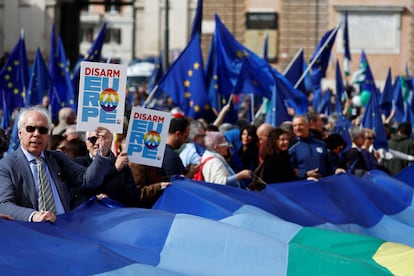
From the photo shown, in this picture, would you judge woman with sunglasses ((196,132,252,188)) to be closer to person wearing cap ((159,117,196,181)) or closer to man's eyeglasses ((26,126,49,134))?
person wearing cap ((159,117,196,181))

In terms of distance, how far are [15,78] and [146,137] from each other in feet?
39.6

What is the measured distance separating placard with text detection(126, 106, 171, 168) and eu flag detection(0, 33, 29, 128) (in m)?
11.2

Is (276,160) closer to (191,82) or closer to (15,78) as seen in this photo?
(191,82)

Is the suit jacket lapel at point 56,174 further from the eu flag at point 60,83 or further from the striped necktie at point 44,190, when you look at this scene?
the eu flag at point 60,83

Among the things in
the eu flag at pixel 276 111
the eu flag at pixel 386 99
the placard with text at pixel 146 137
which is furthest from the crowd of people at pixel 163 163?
the eu flag at pixel 386 99

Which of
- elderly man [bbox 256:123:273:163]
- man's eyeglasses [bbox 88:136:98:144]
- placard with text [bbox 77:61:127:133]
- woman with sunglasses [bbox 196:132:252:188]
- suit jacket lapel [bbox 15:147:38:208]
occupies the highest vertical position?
placard with text [bbox 77:61:127:133]

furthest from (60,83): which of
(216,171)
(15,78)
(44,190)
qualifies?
(44,190)

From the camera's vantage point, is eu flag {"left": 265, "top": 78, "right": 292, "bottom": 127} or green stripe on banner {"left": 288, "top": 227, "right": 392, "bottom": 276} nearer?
green stripe on banner {"left": 288, "top": 227, "right": 392, "bottom": 276}

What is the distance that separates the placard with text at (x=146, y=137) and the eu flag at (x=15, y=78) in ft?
36.6

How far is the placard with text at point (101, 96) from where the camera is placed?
24.1 feet

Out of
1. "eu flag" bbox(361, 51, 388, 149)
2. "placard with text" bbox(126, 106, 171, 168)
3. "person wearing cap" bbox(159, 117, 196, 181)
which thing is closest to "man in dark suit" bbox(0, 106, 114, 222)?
"placard with text" bbox(126, 106, 171, 168)

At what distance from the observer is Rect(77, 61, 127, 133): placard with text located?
7344 millimetres

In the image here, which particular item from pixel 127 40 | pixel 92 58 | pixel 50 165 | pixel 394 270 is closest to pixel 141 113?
pixel 50 165

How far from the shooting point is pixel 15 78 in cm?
2016
